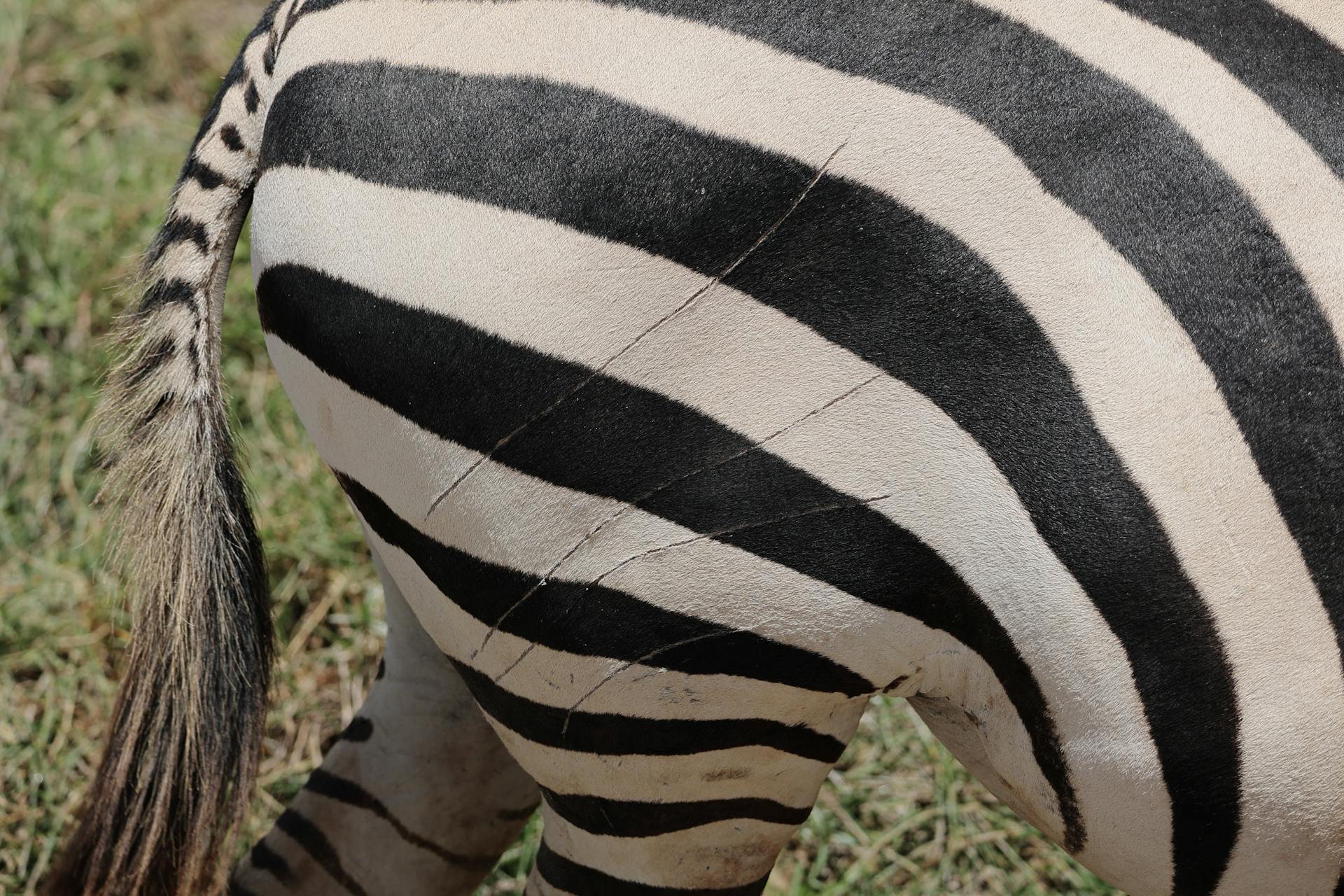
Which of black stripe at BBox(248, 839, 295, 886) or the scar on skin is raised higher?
the scar on skin

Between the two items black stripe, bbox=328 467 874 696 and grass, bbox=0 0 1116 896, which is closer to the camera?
black stripe, bbox=328 467 874 696

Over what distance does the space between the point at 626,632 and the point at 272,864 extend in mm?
880

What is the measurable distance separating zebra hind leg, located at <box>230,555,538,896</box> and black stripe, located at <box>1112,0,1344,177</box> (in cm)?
112

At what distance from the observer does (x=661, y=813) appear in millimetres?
1138

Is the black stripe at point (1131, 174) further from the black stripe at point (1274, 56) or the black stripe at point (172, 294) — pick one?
the black stripe at point (172, 294)

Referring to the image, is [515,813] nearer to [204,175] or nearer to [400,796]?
[400,796]

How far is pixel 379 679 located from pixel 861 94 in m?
1.11

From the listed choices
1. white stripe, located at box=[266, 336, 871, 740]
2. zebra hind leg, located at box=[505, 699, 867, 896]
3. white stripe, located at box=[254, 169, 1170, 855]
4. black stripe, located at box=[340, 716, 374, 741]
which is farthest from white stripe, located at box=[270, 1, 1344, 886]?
black stripe, located at box=[340, 716, 374, 741]

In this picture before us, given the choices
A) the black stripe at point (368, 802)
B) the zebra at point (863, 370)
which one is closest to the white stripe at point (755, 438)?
the zebra at point (863, 370)

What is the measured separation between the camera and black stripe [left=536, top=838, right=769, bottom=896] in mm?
1213

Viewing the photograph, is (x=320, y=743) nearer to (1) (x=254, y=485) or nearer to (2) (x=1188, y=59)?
(1) (x=254, y=485)

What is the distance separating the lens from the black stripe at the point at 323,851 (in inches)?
61.7

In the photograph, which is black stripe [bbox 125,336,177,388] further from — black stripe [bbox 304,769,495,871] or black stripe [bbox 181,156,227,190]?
black stripe [bbox 304,769,495,871]

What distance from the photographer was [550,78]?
0.91 m
